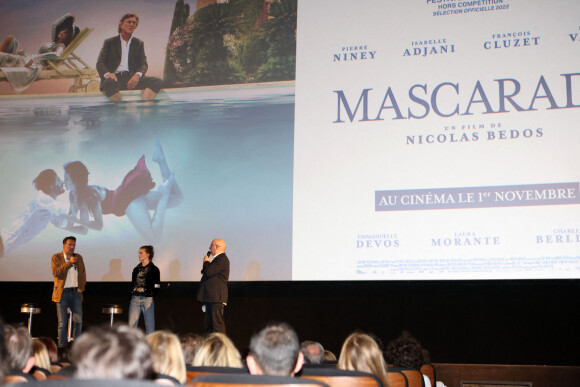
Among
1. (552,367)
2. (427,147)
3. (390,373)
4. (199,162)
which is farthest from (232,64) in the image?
(390,373)

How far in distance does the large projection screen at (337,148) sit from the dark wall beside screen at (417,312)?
43 cm

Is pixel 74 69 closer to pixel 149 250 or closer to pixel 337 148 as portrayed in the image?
pixel 149 250

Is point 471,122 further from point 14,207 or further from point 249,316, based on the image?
point 14,207

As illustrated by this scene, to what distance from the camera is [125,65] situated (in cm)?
714

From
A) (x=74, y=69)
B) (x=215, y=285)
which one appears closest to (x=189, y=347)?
(x=215, y=285)

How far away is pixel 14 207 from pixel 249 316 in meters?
2.88

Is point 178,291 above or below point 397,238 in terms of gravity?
below

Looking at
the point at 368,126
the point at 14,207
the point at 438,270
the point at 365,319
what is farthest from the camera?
the point at 14,207

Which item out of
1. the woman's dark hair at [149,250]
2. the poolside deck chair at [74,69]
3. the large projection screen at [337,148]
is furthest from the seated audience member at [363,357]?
the poolside deck chair at [74,69]

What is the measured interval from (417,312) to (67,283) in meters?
3.55

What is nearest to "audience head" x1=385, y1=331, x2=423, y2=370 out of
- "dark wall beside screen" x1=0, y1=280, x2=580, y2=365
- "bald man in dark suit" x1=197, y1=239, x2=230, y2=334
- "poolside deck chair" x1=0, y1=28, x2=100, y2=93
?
"dark wall beside screen" x1=0, y1=280, x2=580, y2=365

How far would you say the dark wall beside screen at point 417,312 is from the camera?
20.1ft

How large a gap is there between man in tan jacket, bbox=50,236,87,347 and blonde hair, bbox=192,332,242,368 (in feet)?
13.1

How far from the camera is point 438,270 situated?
18.9ft
